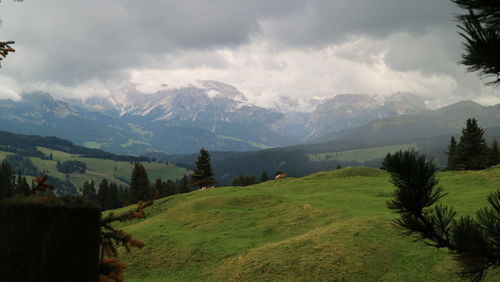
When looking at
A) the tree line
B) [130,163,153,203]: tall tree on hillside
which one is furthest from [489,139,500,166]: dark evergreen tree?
[130,163,153,203]: tall tree on hillside

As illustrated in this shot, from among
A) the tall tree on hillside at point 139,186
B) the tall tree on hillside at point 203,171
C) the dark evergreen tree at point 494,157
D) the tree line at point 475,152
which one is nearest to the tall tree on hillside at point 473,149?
the tree line at point 475,152

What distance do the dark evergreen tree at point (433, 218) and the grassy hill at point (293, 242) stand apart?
10736mm

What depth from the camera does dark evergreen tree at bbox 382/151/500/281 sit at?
4.77 metres

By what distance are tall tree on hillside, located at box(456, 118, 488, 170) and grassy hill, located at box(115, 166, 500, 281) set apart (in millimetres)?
34863

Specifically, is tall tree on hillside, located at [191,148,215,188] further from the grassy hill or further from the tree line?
the tree line

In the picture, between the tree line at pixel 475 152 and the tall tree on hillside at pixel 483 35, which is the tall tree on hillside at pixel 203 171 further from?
the tall tree on hillside at pixel 483 35

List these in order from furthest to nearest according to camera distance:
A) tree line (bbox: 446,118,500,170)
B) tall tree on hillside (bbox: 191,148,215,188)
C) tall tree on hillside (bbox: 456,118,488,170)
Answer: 1. tall tree on hillside (bbox: 191,148,215,188)
2. tall tree on hillside (bbox: 456,118,488,170)
3. tree line (bbox: 446,118,500,170)

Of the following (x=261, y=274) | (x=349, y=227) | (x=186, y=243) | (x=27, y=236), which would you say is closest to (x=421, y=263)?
(x=349, y=227)

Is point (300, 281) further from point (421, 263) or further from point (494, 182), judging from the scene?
point (494, 182)

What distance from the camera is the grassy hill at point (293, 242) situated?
2016 cm

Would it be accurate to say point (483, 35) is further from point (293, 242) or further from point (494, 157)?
point (494, 157)

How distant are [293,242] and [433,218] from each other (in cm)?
1964

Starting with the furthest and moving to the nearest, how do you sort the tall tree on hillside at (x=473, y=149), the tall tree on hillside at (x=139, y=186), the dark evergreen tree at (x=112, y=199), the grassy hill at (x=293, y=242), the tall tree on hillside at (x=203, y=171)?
the dark evergreen tree at (x=112, y=199), the tall tree on hillside at (x=139, y=186), the tall tree on hillside at (x=203, y=171), the tall tree on hillside at (x=473, y=149), the grassy hill at (x=293, y=242)

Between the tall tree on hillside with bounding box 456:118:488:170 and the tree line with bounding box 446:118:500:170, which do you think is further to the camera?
the tall tree on hillside with bounding box 456:118:488:170
